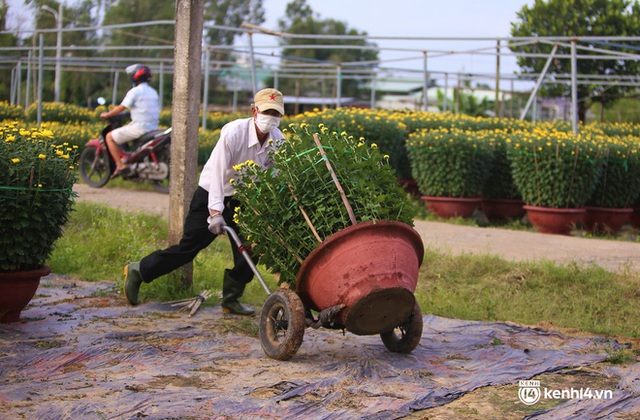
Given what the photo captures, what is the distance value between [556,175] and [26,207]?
728 cm

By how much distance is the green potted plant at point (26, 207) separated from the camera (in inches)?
214

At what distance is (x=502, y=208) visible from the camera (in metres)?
12.5

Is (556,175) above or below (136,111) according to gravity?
below

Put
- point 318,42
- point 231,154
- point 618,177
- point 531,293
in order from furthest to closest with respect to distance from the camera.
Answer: point 318,42
point 618,177
point 531,293
point 231,154

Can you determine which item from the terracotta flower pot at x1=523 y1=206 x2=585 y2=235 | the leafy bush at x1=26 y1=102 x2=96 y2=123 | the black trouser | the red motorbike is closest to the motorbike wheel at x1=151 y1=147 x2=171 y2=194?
the red motorbike

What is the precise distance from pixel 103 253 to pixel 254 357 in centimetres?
371

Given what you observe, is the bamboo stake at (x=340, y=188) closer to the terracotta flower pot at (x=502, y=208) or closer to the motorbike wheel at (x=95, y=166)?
the terracotta flower pot at (x=502, y=208)

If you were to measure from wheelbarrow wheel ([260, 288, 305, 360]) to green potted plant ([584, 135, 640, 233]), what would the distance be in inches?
290

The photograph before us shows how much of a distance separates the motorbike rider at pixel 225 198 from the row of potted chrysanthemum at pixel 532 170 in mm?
5741

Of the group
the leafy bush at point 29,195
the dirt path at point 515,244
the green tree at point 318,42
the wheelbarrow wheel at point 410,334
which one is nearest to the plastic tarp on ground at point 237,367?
the wheelbarrow wheel at point 410,334

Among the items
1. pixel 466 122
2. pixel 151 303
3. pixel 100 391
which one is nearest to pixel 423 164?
pixel 466 122

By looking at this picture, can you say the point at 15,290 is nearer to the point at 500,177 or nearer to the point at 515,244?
the point at 515,244

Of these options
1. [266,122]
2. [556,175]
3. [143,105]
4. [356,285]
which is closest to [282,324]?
[356,285]

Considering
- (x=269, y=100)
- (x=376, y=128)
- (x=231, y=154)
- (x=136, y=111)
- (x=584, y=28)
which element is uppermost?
(x=584, y=28)
